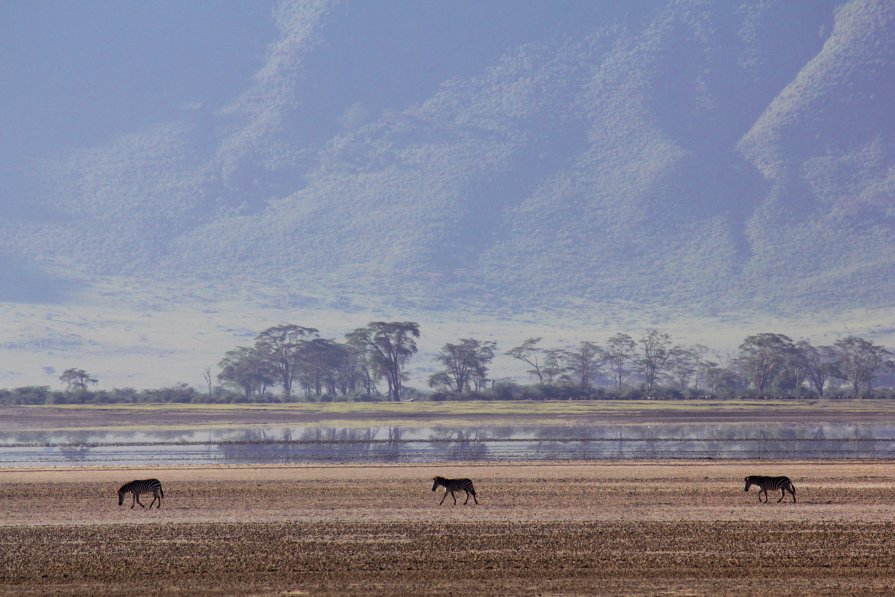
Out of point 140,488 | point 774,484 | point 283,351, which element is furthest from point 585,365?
point 140,488

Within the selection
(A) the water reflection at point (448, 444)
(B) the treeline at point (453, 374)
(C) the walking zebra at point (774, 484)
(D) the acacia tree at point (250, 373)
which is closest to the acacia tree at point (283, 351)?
(B) the treeline at point (453, 374)

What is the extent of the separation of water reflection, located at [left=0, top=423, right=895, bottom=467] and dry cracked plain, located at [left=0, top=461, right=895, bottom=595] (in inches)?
359

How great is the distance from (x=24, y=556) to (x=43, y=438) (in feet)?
129

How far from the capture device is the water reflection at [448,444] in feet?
131

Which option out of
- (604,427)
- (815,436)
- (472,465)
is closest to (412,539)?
(472,465)

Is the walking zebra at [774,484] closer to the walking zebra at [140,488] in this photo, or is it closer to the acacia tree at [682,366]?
the walking zebra at [140,488]

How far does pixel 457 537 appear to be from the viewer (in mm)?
20797

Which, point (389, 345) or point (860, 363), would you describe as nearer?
point (389, 345)

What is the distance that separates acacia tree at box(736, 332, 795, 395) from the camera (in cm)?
10956

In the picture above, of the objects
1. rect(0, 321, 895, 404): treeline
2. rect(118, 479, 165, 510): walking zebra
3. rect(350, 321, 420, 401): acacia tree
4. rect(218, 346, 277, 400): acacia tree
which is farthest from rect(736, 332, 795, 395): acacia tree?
rect(118, 479, 165, 510): walking zebra

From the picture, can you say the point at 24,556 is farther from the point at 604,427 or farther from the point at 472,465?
the point at 604,427

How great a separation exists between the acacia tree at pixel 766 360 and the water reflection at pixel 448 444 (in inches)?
1848

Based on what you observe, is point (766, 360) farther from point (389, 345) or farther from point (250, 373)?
point (250, 373)

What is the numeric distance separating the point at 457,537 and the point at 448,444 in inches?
1036
